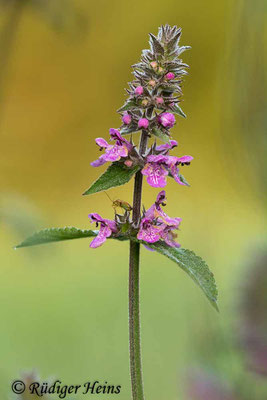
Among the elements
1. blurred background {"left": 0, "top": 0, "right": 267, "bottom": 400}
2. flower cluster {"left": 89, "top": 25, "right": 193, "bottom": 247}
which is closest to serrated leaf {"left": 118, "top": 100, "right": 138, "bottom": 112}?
flower cluster {"left": 89, "top": 25, "right": 193, "bottom": 247}

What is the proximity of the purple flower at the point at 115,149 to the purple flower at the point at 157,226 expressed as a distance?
32mm

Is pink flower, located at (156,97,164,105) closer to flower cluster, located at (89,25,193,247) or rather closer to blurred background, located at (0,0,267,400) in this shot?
flower cluster, located at (89,25,193,247)

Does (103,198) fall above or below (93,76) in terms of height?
below

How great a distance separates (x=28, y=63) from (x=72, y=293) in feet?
3.45

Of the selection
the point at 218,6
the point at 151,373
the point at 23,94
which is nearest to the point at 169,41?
the point at 151,373

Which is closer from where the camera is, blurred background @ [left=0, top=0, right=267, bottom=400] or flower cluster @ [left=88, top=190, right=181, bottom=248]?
flower cluster @ [left=88, top=190, right=181, bottom=248]

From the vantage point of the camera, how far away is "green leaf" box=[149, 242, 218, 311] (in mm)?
265

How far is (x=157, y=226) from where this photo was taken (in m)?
0.32

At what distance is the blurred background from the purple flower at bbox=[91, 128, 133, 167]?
0.36 ft

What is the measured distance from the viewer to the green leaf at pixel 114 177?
29cm

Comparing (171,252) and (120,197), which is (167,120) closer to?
(171,252)

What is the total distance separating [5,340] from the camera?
91 cm

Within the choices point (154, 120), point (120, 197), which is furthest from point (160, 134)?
point (120, 197)

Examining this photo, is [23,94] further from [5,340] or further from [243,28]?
[243,28]
